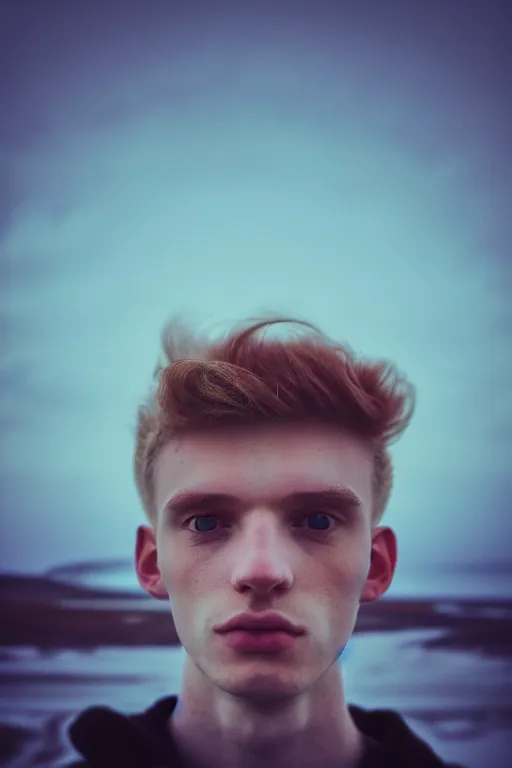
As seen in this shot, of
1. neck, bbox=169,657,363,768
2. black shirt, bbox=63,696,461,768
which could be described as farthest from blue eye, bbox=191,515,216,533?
black shirt, bbox=63,696,461,768

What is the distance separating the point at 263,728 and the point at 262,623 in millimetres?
221

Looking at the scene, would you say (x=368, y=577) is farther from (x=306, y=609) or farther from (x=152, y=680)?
(x=152, y=680)

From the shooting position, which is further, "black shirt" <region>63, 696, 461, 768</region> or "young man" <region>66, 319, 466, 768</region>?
"black shirt" <region>63, 696, 461, 768</region>

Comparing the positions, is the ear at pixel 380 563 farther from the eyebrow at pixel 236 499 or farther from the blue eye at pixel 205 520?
the blue eye at pixel 205 520

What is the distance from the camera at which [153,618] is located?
4.64 feet

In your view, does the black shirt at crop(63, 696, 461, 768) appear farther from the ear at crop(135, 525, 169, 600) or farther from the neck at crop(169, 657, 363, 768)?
the ear at crop(135, 525, 169, 600)

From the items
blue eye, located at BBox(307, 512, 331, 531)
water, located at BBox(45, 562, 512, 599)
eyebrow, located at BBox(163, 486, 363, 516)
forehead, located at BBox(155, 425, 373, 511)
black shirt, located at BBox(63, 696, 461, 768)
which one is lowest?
black shirt, located at BBox(63, 696, 461, 768)

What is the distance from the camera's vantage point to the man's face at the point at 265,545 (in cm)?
113

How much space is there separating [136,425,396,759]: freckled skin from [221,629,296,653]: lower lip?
13 mm

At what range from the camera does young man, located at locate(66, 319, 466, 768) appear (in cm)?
114

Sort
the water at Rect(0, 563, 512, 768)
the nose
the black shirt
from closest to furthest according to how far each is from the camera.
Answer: the nose, the black shirt, the water at Rect(0, 563, 512, 768)

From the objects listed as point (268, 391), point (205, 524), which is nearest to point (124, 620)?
point (205, 524)

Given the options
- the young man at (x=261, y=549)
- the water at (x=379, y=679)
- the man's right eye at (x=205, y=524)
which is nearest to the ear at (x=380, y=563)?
the young man at (x=261, y=549)

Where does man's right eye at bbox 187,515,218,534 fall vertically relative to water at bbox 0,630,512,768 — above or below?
above
